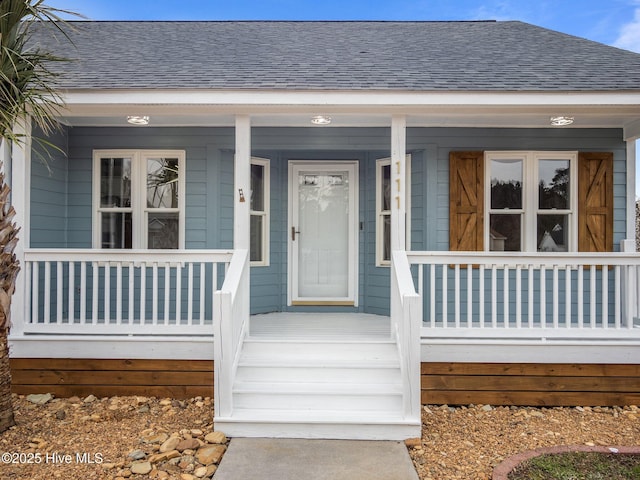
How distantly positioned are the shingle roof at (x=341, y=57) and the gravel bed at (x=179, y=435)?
2.87 m

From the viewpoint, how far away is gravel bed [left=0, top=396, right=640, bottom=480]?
118 inches

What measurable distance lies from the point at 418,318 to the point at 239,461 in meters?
1.60

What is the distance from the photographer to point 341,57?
17.2ft

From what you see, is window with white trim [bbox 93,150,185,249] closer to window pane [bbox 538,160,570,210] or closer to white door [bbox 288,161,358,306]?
white door [bbox 288,161,358,306]

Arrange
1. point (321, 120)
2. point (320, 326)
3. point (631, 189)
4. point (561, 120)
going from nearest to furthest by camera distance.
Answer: point (321, 120) → point (561, 120) → point (320, 326) → point (631, 189)

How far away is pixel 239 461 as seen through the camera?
303cm

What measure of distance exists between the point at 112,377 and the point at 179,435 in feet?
3.67

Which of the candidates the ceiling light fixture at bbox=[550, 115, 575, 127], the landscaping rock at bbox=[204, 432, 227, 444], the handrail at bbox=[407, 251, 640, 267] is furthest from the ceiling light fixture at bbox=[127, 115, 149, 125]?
the ceiling light fixture at bbox=[550, 115, 575, 127]

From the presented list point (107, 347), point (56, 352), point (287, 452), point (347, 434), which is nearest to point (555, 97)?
point (347, 434)

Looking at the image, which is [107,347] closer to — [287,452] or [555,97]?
[287,452]

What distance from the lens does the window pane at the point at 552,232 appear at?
17.7 ft

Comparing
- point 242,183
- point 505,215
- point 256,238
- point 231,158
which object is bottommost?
point 256,238

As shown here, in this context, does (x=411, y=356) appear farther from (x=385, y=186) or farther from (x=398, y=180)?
(x=385, y=186)

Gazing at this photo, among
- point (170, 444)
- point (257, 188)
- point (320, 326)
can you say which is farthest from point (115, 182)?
point (170, 444)
